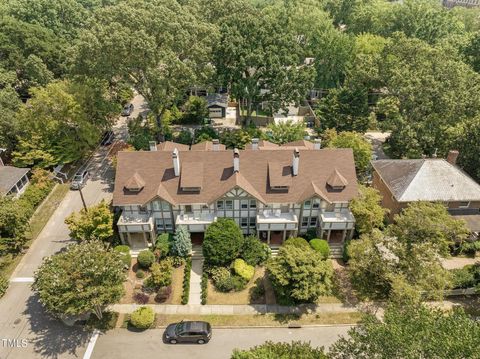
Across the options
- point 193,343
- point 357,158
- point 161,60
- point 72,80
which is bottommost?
point 193,343

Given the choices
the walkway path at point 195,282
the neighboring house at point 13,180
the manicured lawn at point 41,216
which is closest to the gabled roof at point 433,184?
the walkway path at point 195,282

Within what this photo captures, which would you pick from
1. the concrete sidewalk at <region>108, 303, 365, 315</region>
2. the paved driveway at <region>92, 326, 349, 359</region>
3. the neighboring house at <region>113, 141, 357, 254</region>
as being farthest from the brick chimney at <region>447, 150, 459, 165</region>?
the paved driveway at <region>92, 326, 349, 359</region>

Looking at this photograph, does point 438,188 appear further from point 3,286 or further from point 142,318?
point 3,286

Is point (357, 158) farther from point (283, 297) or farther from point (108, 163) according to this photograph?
point (108, 163)

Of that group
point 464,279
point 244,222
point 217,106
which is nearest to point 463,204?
point 464,279

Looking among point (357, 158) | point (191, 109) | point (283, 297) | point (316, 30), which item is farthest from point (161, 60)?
point (316, 30)

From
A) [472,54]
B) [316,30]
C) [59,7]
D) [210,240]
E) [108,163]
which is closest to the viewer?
[210,240]

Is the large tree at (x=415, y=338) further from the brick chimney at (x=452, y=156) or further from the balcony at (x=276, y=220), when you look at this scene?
the brick chimney at (x=452, y=156)
